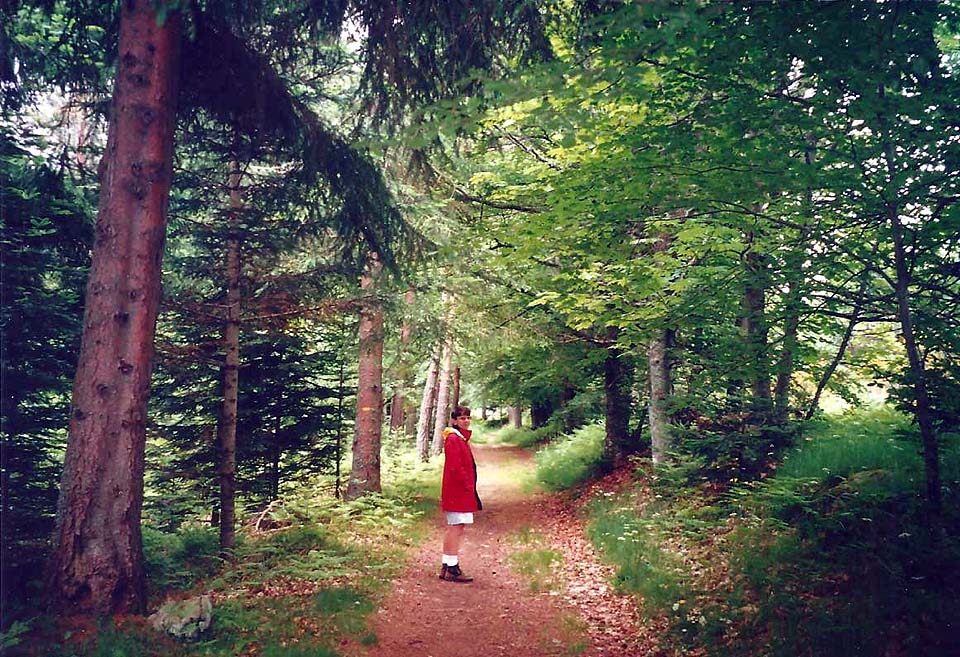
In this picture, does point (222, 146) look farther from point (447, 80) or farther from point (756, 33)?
point (756, 33)

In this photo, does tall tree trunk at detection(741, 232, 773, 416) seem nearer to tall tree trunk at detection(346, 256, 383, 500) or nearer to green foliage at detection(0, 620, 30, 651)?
green foliage at detection(0, 620, 30, 651)

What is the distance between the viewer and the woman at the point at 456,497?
7.95 metres

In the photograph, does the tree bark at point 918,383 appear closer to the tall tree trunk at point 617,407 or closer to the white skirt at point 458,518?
the white skirt at point 458,518

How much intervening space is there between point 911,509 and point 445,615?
16.2 feet

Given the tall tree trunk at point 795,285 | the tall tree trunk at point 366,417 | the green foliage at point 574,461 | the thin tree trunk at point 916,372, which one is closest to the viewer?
the thin tree trunk at point 916,372

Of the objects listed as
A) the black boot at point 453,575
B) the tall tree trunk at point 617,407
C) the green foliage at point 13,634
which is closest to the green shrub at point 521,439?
the tall tree trunk at point 617,407

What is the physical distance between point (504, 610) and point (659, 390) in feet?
18.9

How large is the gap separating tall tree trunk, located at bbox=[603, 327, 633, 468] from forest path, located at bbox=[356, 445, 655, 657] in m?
3.99

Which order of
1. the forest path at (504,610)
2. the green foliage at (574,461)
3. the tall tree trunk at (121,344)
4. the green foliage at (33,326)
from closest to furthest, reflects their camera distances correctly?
1. the tall tree trunk at (121,344)
2. the forest path at (504,610)
3. the green foliage at (33,326)
4. the green foliage at (574,461)

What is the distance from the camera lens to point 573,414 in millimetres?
20812

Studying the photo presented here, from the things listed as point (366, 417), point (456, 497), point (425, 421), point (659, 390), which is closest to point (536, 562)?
point (456, 497)

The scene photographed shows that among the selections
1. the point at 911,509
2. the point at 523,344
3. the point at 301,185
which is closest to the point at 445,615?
the point at 911,509

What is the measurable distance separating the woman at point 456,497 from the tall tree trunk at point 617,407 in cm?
721

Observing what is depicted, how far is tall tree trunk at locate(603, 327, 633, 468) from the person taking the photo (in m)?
14.4
